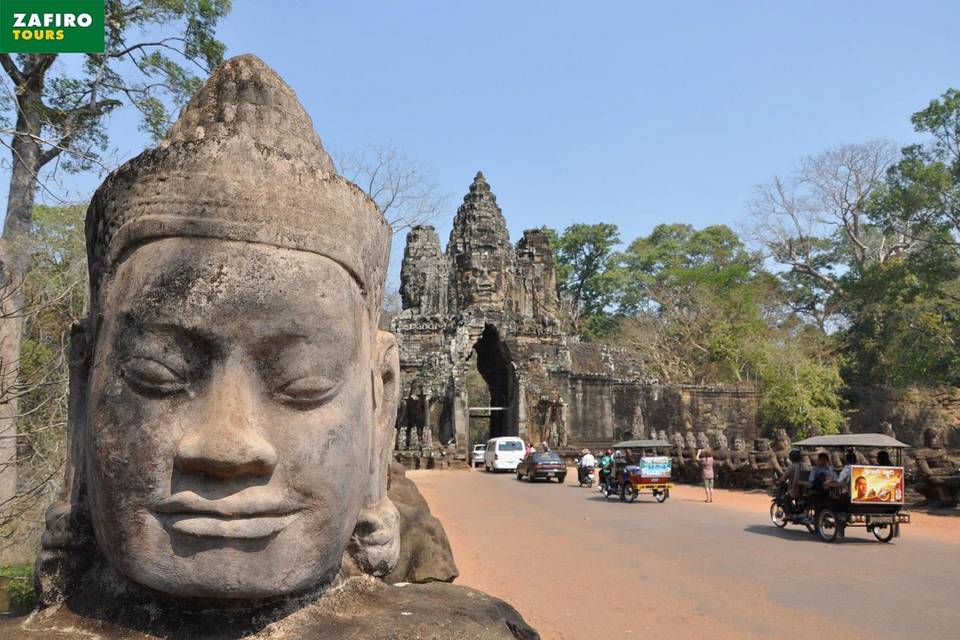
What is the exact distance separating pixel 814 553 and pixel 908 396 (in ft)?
77.4

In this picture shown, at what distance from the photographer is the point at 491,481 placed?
22.3m

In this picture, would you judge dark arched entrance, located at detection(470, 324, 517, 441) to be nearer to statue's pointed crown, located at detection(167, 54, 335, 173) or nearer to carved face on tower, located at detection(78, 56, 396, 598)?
statue's pointed crown, located at detection(167, 54, 335, 173)

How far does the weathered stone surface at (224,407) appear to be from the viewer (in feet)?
6.77

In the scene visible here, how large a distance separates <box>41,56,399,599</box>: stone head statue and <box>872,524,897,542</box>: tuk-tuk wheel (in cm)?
1020

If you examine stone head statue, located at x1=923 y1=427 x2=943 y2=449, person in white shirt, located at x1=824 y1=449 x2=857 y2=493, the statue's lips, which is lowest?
person in white shirt, located at x1=824 y1=449 x2=857 y2=493

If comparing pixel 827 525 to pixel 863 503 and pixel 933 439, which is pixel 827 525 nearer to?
pixel 863 503

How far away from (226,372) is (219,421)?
136 millimetres

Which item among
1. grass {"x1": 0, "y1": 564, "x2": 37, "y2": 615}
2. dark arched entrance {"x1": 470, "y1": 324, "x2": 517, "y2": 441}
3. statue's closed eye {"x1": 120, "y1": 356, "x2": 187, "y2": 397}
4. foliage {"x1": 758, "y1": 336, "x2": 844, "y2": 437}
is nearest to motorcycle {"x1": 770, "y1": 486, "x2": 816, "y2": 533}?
grass {"x1": 0, "y1": 564, "x2": 37, "y2": 615}

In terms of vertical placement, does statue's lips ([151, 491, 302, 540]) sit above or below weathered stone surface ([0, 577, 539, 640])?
above

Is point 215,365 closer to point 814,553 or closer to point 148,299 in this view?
point 148,299

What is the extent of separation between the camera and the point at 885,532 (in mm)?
11078

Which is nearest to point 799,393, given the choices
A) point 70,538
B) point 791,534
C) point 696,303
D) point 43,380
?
point 696,303

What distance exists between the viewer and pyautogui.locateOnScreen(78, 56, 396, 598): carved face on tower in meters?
2.06

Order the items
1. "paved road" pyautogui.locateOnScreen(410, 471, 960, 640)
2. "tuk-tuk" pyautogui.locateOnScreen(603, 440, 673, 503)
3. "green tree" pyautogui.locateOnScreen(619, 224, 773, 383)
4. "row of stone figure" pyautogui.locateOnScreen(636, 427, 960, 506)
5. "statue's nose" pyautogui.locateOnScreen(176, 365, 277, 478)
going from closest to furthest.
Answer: "statue's nose" pyautogui.locateOnScreen(176, 365, 277, 478) < "paved road" pyautogui.locateOnScreen(410, 471, 960, 640) < "row of stone figure" pyautogui.locateOnScreen(636, 427, 960, 506) < "tuk-tuk" pyautogui.locateOnScreen(603, 440, 673, 503) < "green tree" pyautogui.locateOnScreen(619, 224, 773, 383)
